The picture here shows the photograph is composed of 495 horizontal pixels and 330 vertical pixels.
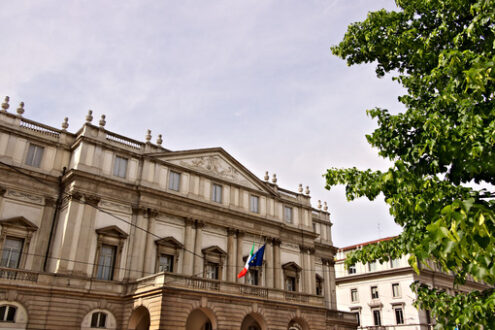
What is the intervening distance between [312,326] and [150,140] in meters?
19.1

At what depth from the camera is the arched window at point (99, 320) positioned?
1048 inches

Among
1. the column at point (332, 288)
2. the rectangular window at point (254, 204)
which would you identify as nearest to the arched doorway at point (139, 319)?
the rectangular window at point (254, 204)

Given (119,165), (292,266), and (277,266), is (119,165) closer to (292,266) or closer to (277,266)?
(277,266)

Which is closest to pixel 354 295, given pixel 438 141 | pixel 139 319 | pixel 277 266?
pixel 277 266

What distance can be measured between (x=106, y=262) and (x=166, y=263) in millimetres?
4426

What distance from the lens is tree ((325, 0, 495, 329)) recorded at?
235 inches

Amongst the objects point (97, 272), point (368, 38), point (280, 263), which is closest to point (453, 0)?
point (368, 38)

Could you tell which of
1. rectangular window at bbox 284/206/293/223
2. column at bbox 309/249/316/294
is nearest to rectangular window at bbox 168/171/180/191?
rectangular window at bbox 284/206/293/223

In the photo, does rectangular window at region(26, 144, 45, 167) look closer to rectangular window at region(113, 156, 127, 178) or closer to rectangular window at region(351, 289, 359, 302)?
rectangular window at region(113, 156, 127, 178)

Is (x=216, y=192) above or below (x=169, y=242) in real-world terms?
above

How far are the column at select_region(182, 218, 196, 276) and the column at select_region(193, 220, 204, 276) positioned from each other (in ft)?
0.92

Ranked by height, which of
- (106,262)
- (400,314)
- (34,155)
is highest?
(34,155)

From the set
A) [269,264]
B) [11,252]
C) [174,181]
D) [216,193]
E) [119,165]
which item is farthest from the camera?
[269,264]

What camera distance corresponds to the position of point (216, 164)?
120ft
